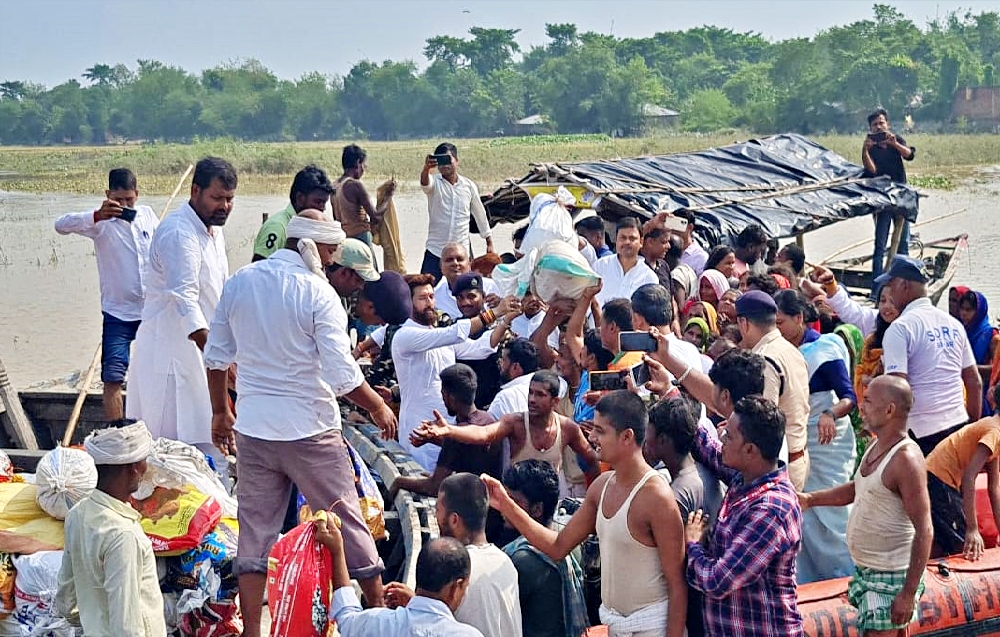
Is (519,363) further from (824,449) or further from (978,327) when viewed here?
(978,327)

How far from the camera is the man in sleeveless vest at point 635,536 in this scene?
373 cm

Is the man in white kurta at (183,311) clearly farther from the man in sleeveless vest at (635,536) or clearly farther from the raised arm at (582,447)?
the man in sleeveless vest at (635,536)

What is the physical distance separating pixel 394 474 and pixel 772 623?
224cm

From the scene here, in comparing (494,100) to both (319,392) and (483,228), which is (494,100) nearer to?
(483,228)

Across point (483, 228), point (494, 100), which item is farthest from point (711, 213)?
point (494, 100)

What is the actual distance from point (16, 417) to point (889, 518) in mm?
4970

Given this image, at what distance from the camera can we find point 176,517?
471 centimetres

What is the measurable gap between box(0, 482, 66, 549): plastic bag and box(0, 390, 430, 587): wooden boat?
1.39 meters

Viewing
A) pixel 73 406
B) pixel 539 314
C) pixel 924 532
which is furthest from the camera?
pixel 73 406

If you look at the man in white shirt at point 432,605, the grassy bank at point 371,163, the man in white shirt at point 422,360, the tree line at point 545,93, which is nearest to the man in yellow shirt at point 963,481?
the man in white shirt at point 422,360

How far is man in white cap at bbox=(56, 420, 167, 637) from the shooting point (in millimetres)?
3727

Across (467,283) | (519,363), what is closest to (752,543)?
(519,363)

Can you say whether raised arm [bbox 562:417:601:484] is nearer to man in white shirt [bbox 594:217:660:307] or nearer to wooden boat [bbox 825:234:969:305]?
man in white shirt [bbox 594:217:660:307]

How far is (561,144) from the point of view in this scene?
172 ft
